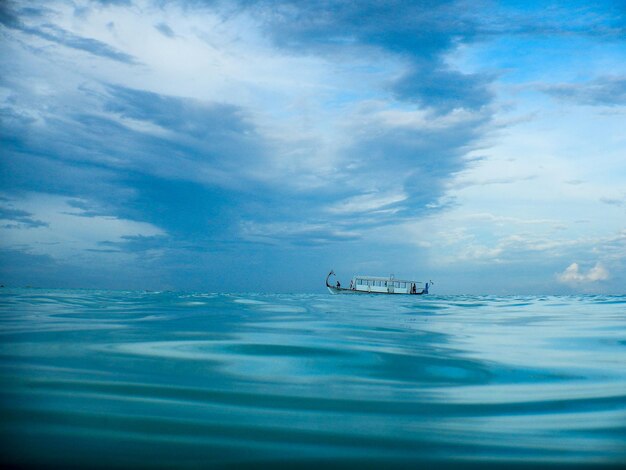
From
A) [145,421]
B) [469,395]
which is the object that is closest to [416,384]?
[469,395]

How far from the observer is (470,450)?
7.65 feet

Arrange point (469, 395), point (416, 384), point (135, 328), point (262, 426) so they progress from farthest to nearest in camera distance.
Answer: point (135, 328) < point (416, 384) < point (469, 395) < point (262, 426)

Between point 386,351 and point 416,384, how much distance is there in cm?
192

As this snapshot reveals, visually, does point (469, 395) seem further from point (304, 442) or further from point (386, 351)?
point (386, 351)

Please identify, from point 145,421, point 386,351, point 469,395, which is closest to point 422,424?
point 469,395

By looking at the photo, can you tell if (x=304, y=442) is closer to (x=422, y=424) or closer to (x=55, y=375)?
(x=422, y=424)

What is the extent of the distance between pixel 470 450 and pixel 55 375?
11.4 ft

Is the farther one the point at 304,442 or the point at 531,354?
the point at 531,354

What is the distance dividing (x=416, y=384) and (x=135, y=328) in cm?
590

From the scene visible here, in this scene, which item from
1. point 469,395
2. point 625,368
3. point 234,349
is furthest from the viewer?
point 234,349

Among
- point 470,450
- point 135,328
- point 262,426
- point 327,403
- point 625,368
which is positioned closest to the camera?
point 470,450

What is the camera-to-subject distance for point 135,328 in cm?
791

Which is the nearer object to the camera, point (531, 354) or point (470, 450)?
point (470, 450)

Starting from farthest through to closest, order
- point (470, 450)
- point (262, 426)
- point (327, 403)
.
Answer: point (327, 403) → point (262, 426) → point (470, 450)
